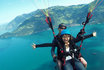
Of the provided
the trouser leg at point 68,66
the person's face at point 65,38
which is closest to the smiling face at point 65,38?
the person's face at point 65,38

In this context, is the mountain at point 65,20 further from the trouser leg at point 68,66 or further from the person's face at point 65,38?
the trouser leg at point 68,66

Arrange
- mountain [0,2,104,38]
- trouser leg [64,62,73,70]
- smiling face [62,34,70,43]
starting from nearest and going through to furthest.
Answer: trouser leg [64,62,73,70] < smiling face [62,34,70,43] < mountain [0,2,104,38]

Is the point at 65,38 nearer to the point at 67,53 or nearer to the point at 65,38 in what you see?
the point at 65,38

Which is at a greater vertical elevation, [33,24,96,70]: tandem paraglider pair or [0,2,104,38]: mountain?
[33,24,96,70]: tandem paraglider pair

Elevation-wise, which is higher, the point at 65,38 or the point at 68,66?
the point at 65,38

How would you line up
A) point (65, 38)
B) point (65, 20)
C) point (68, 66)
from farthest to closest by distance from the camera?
point (65, 20) < point (65, 38) < point (68, 66)

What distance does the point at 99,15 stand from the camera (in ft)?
471

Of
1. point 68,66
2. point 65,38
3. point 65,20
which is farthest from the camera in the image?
point 65,20

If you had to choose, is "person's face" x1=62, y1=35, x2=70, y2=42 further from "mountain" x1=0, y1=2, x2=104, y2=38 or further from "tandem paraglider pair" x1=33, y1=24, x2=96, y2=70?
"mountain" x1=0, y1=2, x2=104, y2=38

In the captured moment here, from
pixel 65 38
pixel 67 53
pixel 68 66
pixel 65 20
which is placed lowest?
pixel 65 20

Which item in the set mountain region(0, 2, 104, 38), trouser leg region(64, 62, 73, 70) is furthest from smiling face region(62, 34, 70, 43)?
mountain region(0, 2, 104, 38)

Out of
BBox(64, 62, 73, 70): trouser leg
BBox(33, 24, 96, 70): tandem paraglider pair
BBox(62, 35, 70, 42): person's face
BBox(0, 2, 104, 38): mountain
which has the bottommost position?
BBox(0, 2, 104, 38): mountain

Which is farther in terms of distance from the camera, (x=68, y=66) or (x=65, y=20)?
(x=65, y=20)

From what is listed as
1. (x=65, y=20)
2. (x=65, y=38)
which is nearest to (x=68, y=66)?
(x=65, y=38)
